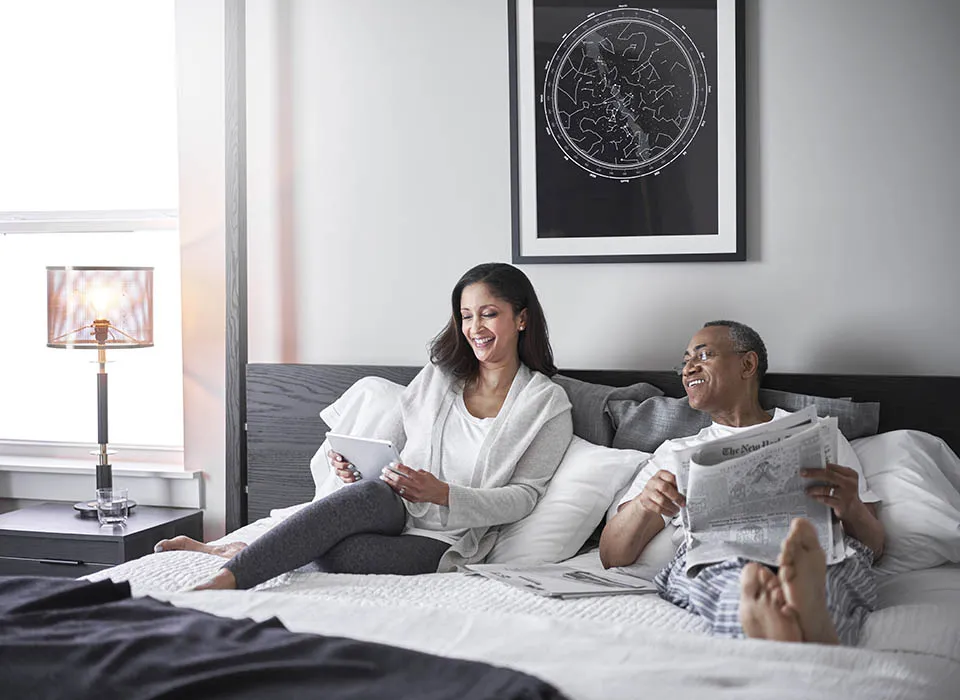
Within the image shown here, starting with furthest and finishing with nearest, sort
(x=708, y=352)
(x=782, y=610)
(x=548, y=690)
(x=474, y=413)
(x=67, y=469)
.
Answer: (x=67, y=469), (x=474, y=413), (x=708, y=352), (x=782, y=610), (x=548, y=690)

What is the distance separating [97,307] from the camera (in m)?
3.20

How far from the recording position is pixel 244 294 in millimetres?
3305

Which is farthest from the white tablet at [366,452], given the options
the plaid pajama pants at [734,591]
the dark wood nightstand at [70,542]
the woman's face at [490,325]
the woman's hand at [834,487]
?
the woman's hand at [834,487]

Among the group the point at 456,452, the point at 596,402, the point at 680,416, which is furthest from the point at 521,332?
the point at 680,416

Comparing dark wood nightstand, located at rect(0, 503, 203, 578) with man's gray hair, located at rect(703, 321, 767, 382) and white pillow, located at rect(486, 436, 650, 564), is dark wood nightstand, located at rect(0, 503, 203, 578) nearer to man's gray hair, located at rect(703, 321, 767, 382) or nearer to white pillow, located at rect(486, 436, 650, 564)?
white pillow, located at rect(486, 436, 650, 564)

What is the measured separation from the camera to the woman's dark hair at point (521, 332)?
2.86 metres

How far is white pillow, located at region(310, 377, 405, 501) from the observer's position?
9.52 ft

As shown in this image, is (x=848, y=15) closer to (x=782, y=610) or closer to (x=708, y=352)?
(x=708, y=352)

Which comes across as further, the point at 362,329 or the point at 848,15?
the point at 362,329

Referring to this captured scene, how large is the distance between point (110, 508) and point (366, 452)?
1081 mm

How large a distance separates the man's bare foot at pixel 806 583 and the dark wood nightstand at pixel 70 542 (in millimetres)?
1990

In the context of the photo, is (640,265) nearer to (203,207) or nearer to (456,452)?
(456,452)

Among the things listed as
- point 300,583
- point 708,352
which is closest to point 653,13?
point 708,352

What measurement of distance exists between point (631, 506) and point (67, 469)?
2.13 m
